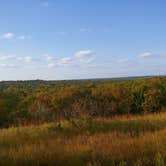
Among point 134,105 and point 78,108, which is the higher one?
point 78,108

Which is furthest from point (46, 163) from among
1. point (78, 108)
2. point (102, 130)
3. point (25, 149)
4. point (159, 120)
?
point (78, 108)

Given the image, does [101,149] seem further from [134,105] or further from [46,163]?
[134,105]

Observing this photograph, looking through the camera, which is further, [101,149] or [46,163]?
[101,149]

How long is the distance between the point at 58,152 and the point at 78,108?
538 centimetres

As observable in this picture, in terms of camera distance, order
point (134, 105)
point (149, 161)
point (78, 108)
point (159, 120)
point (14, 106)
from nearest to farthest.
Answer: point (149, 161) < point (159, 120) < point (78, 108) < point (14, 106) < point (134, 105)

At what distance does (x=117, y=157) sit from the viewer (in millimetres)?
4578

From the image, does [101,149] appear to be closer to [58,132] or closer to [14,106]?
[58,132]

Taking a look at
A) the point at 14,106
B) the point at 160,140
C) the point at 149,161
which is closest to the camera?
the point at 149,161

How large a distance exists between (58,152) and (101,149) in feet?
2.59

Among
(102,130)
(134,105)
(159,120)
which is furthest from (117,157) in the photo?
(134,105)

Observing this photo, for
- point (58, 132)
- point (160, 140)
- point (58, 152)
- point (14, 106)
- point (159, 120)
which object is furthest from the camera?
point (14, 106)

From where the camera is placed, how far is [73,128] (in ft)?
25.0

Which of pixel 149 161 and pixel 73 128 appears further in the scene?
pixel 73 128

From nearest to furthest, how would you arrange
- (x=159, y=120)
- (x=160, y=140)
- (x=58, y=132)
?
(x=160, y=140), (x=58, y=132), (x=159, y=120)
